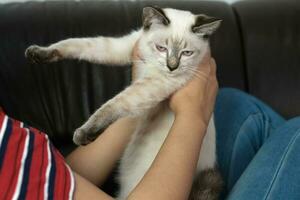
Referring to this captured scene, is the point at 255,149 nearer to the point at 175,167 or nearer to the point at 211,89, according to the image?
the point at 211,89

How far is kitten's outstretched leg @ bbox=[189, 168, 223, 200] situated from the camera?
40.5 inches

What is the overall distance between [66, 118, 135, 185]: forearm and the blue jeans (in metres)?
0.31

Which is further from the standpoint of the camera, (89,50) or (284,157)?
(89,50)

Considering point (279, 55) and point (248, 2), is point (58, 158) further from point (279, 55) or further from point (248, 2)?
point (248, 2)

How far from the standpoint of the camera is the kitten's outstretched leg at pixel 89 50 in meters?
1.15

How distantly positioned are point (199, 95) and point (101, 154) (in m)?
0.32

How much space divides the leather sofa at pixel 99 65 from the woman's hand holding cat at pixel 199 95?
39 cm

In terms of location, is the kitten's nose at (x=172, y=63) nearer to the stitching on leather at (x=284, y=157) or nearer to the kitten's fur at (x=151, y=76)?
the kitten's fur at (x=151, y=76)

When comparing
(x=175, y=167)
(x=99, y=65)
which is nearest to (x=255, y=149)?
(x=175, y=167)

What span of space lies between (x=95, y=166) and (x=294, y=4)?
1.10 m

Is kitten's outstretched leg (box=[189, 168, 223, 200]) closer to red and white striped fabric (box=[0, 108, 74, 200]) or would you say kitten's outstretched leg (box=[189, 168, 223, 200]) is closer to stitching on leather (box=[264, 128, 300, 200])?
stitching on leather (box=[264, 128, 300, 200])

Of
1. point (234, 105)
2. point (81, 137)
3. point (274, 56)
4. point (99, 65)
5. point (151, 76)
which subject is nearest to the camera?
point (81, 137)

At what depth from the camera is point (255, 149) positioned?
1200 millimetres

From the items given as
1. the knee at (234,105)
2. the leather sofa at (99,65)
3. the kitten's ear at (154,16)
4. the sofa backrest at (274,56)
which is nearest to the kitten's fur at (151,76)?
the kitten's ear at (154,16)
